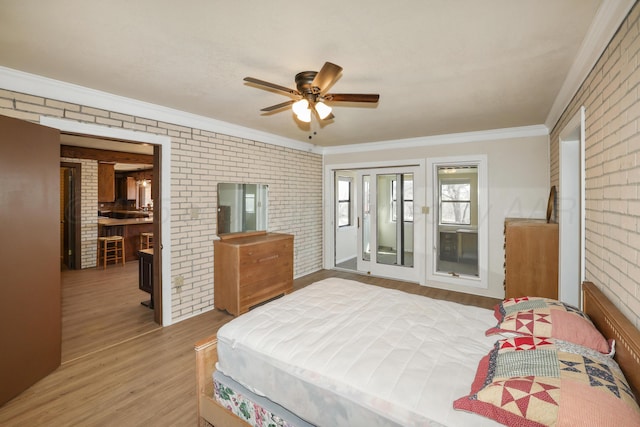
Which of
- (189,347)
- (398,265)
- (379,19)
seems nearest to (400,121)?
(379,19)

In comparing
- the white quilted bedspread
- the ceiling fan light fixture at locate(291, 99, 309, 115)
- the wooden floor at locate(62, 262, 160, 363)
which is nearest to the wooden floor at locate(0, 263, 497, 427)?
the wooden floor at locate(62, 262, 160, 363)

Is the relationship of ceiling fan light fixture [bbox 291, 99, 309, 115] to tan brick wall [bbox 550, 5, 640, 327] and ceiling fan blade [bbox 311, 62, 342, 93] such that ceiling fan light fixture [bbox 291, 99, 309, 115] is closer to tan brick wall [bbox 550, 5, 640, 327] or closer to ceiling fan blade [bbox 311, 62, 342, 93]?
ceiling fan blade [bbox 311, 62, 342, 93]

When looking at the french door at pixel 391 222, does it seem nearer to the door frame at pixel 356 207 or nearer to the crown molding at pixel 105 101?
the door frame at pixel 356 207

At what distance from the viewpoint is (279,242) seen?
4.17 metres

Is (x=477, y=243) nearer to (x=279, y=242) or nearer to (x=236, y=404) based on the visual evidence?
(x=279, y=242)

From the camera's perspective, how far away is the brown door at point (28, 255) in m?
2.08

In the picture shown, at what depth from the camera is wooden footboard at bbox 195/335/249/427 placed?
5.81ft

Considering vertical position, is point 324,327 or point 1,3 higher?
point 1,3

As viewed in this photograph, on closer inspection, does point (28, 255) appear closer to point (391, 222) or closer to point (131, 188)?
point (391, 222)

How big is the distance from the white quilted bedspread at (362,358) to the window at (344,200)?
13.4ft

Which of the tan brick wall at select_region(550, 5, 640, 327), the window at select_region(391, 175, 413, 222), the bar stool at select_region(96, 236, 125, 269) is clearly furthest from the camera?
the bar stool at select_region(96, 236, 125, 269)

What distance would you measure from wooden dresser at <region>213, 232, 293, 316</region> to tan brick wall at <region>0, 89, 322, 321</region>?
8.6 inches

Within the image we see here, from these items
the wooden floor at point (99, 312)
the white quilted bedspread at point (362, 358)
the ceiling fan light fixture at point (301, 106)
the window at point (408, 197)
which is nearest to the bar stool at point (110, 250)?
the wooden floor at point (99, 312)

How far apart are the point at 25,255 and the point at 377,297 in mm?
2771
